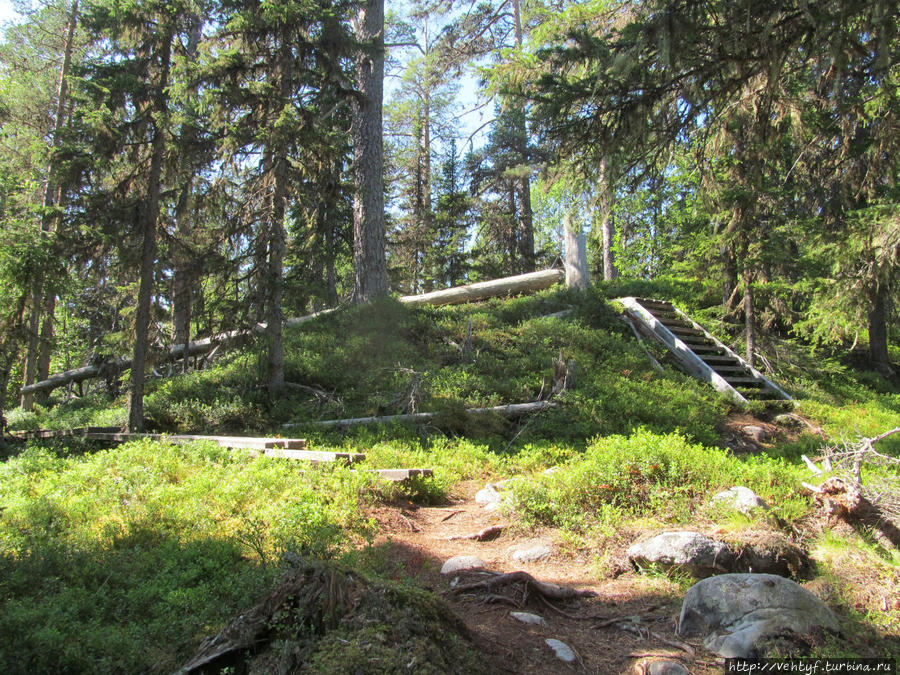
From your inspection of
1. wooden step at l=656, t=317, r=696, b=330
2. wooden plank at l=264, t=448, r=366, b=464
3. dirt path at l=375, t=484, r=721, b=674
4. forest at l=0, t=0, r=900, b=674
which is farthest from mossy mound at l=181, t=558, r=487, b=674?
wooden step at l=656, t=317, r=696, b=330

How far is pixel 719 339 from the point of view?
13.4 metres

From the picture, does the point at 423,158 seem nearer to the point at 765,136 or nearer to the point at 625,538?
the point at 765,136

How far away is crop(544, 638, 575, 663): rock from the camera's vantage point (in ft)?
10.2

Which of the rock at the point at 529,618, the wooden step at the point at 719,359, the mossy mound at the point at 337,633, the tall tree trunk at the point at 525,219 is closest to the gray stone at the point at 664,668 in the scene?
the rock at the point at 529,618

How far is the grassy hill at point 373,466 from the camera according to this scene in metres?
3.51

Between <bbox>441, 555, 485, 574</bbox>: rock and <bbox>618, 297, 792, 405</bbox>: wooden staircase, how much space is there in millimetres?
8155

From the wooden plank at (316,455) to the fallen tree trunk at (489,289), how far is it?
8.28m

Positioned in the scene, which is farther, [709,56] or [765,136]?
[765,136]

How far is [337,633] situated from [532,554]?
9.29 feet

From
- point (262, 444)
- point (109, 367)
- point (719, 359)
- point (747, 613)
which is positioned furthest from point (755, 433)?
point (109, 367)

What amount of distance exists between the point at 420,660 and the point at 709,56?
6031mm

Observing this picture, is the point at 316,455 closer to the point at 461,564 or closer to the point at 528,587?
the point at 461,564

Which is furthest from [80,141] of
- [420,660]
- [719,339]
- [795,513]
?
[719,339]

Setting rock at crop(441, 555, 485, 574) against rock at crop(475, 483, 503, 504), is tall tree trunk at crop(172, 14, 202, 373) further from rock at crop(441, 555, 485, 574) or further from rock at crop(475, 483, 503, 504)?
rock at crop(441, 555, 485, 574)
